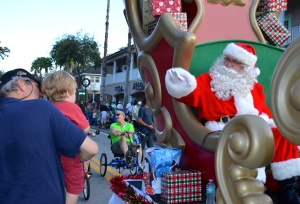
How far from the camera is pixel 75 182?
9.02 feet

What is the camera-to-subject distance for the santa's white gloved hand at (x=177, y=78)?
265cm

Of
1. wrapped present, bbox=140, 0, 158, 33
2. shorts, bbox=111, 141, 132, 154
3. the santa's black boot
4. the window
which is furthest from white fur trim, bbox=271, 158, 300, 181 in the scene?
the window

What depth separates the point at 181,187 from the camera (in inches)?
104

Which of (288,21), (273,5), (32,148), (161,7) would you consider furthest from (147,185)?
(288,21)

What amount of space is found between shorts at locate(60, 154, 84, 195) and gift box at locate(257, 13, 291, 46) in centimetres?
251

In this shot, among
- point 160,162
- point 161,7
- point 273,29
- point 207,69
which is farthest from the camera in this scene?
point 273,29

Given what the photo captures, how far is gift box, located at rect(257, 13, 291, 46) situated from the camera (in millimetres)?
4055

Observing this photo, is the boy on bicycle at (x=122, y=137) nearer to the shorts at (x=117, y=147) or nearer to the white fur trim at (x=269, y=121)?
the shorts at (x=117, y=147)

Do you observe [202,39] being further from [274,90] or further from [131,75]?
[131,75]

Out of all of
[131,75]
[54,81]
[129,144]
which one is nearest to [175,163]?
[54,81]

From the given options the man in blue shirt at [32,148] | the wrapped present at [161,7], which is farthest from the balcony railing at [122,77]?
the man in blue shirt at [32,148]

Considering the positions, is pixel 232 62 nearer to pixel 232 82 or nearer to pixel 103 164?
pixel 232 82

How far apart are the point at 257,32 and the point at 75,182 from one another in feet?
8.10

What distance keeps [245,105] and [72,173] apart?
54.3 inches
